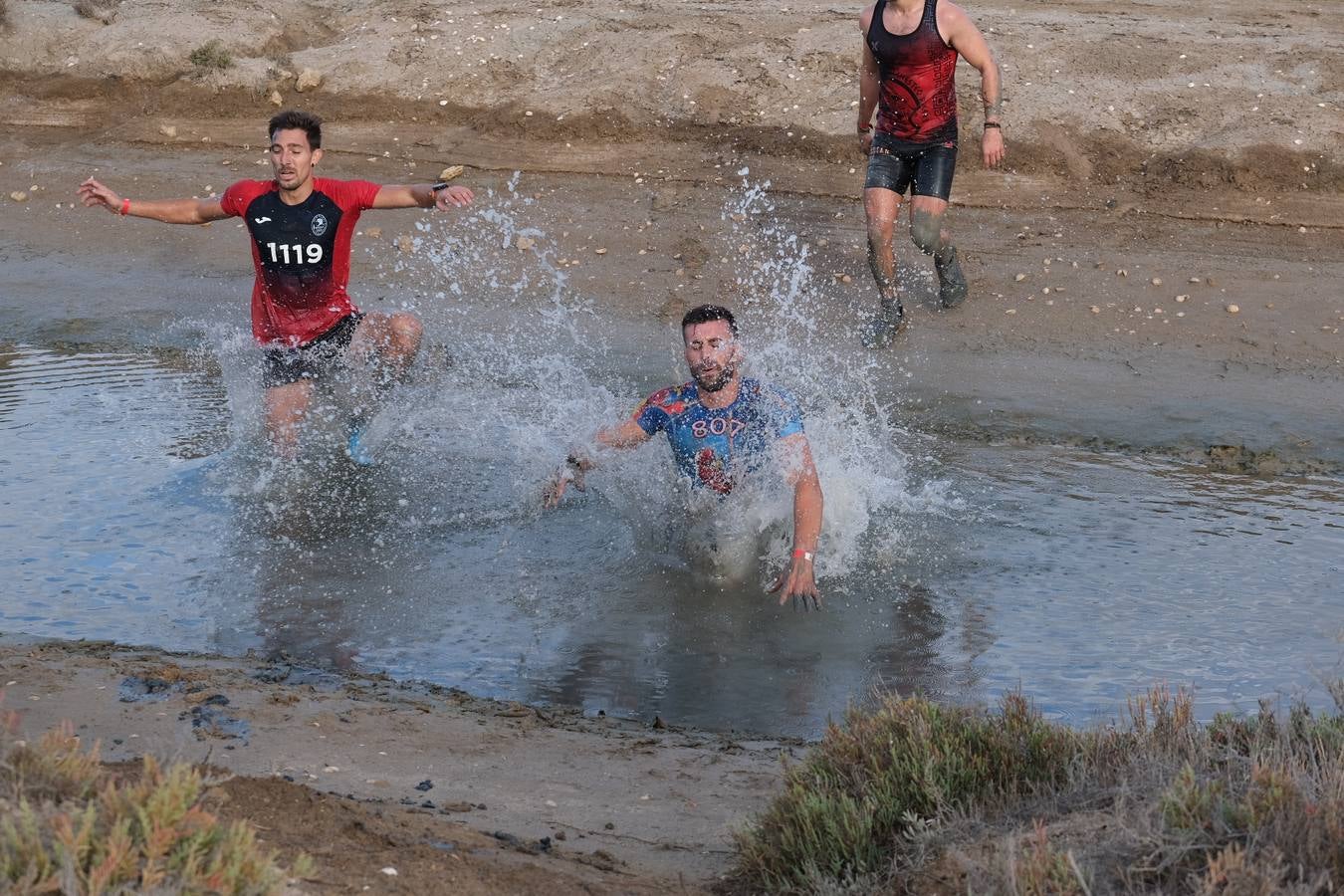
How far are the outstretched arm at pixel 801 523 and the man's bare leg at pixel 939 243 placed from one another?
2865mm

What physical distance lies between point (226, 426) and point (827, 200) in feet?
15.2

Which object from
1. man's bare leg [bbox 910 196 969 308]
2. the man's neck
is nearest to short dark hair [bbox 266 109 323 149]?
the man's neck

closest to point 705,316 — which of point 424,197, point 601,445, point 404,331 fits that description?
point 601,445

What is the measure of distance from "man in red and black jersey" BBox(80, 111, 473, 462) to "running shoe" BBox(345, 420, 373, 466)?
0.33m

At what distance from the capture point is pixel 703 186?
36.8 feet

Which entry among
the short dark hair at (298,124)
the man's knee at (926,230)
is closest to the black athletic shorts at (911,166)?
the man's knee at (926,230)

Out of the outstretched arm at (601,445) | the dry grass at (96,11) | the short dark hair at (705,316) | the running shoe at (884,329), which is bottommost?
the outstretched arm at (601,445)

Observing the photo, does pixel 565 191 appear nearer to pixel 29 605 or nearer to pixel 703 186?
pixel 703 186

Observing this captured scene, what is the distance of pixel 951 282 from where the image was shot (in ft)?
30.9

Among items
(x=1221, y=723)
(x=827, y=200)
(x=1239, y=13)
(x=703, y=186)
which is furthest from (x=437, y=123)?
(x=1221, y=723)

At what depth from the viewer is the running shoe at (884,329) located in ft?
30.2

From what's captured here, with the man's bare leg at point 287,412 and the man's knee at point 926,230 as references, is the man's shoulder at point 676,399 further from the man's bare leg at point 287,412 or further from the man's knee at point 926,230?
the man's knee at point 926,230

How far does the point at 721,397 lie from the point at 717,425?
119 millimetres

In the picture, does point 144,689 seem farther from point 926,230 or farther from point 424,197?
point 926,230
